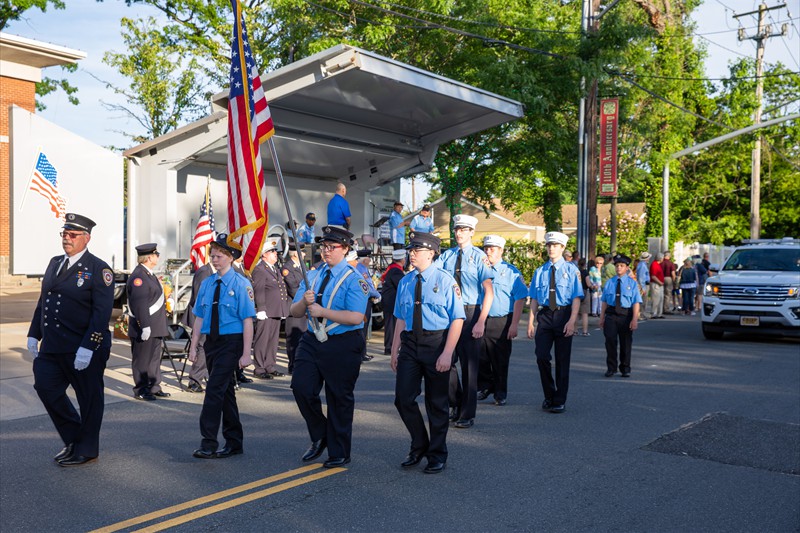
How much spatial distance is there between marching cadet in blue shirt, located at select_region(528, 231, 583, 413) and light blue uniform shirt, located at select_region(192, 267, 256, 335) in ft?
11.5

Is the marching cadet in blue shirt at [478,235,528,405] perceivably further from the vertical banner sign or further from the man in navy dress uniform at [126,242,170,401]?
the vertical banner sign

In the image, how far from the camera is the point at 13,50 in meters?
27.8

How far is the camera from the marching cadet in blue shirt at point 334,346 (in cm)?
614

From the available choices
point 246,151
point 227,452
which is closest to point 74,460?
point 227,452

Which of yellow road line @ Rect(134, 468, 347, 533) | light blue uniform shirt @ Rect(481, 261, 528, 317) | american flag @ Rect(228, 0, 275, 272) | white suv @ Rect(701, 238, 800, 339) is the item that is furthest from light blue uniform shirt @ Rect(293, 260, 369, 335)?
white suv @ Rect(701, 238, 800, 339)

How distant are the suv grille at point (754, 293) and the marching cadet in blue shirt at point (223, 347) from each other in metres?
12.1

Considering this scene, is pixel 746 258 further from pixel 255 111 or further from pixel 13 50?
pixel 13 50

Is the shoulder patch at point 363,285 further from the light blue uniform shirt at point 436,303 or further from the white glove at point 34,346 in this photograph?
the white glove at point 34,346

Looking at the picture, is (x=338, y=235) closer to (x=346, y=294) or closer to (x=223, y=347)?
(x=346, y=294)

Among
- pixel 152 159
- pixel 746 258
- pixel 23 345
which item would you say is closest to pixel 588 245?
pixel 746 258

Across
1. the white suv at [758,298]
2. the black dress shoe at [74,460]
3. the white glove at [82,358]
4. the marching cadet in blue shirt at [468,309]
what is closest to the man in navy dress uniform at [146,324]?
the black dress shoe at [74,460]

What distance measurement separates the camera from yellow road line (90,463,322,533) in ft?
16.4

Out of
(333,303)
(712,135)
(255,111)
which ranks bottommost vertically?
(333,303)

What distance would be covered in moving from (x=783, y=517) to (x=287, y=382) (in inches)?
276
